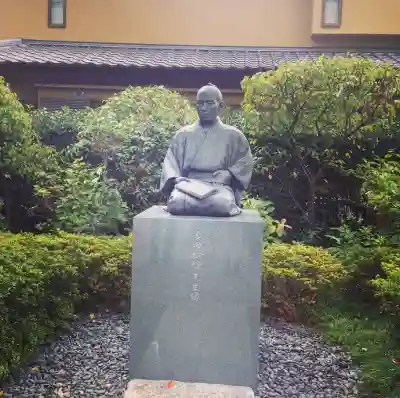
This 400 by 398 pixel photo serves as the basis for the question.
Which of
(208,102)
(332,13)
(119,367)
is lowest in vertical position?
(119,367)

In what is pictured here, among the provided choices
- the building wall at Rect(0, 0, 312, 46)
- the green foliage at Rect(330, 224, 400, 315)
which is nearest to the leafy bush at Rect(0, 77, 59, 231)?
the green foliage at Rect(330, 224, 400, 315)

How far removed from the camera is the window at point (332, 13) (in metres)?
12.4

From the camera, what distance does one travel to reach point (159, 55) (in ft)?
39.2

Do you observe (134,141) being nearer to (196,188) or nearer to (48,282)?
(48,282)

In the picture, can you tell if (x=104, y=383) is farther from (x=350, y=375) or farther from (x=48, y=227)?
(x=48, y=227)

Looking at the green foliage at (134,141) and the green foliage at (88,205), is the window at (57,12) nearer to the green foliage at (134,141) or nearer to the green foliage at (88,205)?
the green foliage at (134,141)

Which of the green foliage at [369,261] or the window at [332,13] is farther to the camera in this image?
the window at [332,13]

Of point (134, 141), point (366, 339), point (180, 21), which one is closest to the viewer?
point (366, 339)

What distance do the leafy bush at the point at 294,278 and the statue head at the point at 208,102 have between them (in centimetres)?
202

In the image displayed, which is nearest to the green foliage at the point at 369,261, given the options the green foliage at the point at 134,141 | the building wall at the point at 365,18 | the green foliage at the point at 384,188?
the green foliage at the point at 384,188

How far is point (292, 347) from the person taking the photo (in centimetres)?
500

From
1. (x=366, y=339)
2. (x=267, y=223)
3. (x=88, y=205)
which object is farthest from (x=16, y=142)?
(x=366, y=339)

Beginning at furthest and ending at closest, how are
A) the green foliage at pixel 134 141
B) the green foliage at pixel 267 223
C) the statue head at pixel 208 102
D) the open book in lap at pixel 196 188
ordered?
the green foliage at pixel 134 141, the green foliage at pixel 267 223, the statue head at pixel 208 102, the open book in lap at pixel 196 188

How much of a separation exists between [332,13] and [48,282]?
10.5m
